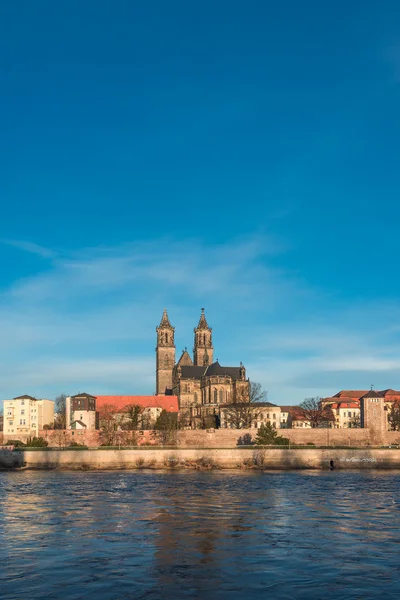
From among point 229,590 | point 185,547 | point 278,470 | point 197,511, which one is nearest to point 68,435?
point 278,470

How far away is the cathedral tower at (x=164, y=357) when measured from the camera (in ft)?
556

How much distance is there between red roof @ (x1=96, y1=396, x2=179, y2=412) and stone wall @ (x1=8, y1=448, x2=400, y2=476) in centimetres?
6241

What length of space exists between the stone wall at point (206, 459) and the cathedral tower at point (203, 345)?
90211 mm

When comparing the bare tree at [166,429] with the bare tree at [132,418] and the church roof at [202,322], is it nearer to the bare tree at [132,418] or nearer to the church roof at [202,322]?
the bare tree at [132,418]

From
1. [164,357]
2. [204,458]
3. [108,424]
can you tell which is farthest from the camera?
[164,357]

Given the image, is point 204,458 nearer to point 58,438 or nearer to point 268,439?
point 268,439

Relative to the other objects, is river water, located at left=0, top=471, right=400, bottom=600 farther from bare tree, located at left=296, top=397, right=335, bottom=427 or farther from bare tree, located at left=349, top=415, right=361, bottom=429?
bare tree, located at left=349, top=415, right=361, bottom=429

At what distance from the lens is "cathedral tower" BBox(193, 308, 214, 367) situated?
171375mm

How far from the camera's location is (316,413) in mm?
129125

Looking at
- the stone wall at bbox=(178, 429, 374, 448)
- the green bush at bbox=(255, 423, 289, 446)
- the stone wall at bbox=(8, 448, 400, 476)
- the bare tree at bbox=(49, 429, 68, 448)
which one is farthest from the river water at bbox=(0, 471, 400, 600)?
the bare tree at bbox=(49, 429, 68, 448)

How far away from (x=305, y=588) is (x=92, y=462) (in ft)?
203

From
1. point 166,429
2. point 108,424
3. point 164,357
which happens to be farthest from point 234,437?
point 164,357

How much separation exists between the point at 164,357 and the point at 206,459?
92.6m

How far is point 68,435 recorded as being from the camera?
11119cm
